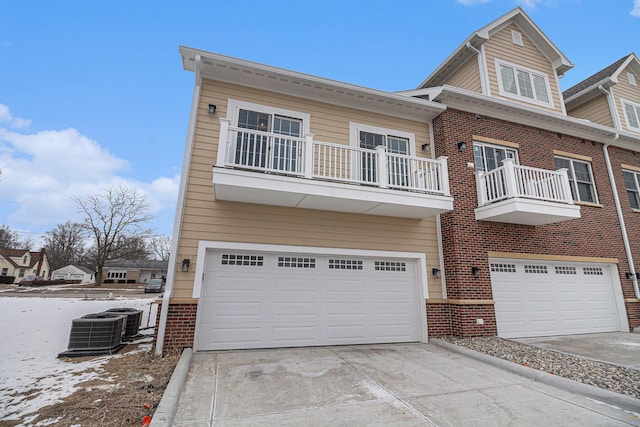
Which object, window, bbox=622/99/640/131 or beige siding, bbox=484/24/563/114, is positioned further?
window, bbox=622/99/640/131

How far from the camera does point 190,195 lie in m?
6.29

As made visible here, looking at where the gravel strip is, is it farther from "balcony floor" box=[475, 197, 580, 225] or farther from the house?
"balcony floor" box=[475, 197, 580, 225]

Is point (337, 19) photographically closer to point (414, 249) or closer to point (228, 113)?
point (228, 113)

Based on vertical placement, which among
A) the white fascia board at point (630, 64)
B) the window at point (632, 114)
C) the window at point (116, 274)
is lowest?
the window at point (116, 274)

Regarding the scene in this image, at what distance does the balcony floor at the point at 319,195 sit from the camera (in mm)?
5734

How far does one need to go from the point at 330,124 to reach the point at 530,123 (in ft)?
21.5

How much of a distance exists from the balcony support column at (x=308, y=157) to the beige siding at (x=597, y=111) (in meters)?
12.1

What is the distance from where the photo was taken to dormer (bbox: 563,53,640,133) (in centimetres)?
1098

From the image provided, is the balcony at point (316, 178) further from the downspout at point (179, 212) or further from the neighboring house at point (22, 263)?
the neighboring house at point (22, 263)

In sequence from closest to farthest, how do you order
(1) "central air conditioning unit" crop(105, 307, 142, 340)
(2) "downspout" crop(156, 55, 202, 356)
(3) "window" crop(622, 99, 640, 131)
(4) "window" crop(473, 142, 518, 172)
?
(2) "downspout" crop(156, 55, 202, 356) < (1) "central air conditioning unit" crop(105, 307, 142, 340) < (4) "window" crop(473, 142, 518, 172) < (3) "window" crop(622, 99, 640, 131)

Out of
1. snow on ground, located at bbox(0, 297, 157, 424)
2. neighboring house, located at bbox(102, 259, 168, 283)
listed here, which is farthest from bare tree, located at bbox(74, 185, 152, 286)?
snow on ground, located at bbox(0, 297, 157, 424)

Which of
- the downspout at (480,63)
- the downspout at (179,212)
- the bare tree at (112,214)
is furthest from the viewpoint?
the bare tree at (112,214)

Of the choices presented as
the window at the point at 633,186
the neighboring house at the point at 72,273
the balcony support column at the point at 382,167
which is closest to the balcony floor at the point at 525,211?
the balcony support column at the point at 382,167

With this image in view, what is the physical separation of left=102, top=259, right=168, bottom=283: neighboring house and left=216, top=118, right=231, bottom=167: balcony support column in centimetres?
4283
